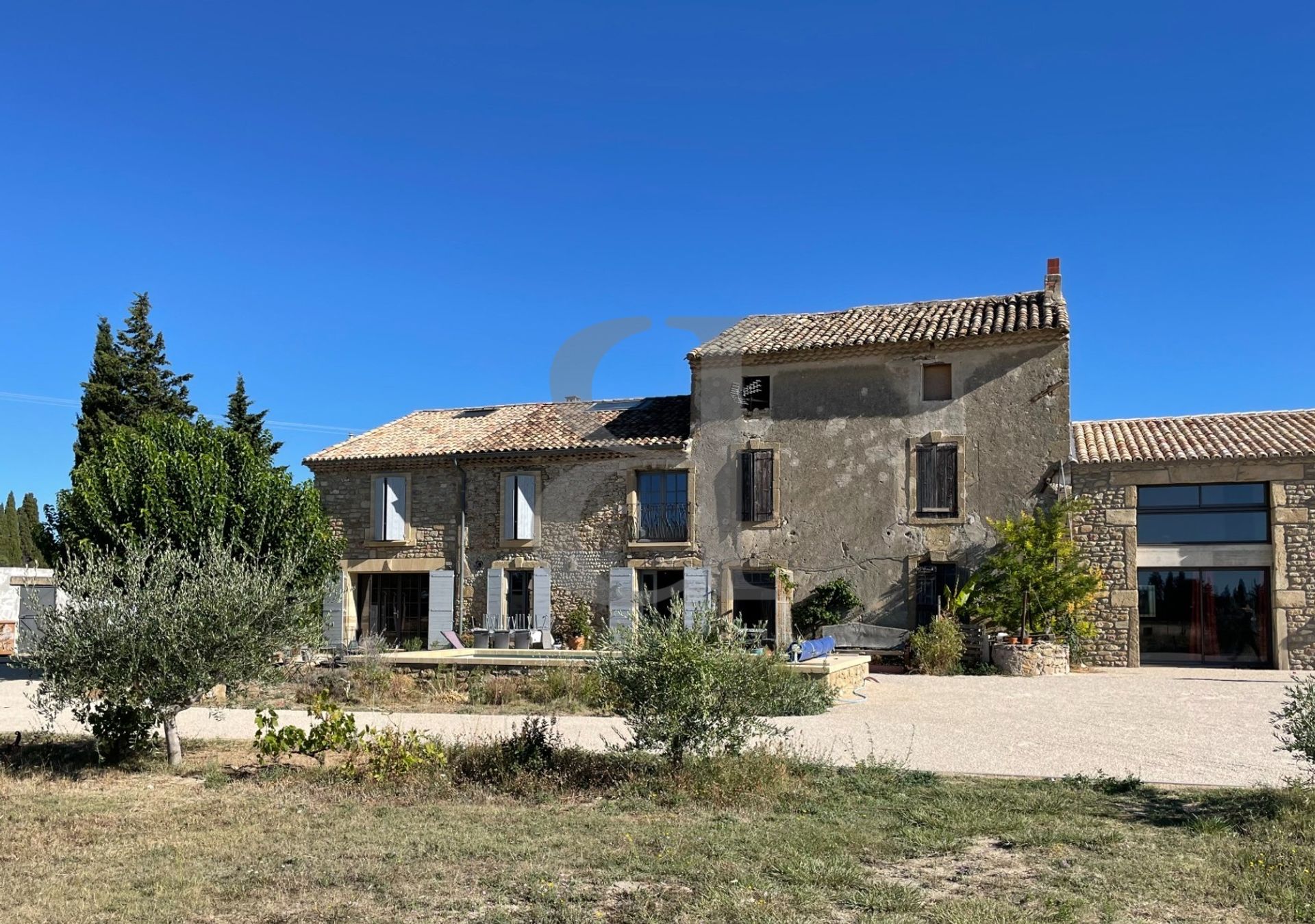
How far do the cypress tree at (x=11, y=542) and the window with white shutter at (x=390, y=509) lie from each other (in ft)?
70.2

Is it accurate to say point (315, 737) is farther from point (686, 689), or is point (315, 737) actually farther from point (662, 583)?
point (662, 583)

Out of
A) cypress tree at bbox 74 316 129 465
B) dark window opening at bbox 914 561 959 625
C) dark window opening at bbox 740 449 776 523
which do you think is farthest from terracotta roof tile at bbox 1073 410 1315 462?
cypress tree at bbox 74 316 129 465

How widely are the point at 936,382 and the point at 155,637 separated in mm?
14430

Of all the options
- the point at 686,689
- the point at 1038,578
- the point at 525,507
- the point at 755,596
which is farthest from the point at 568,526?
the point at 686,689

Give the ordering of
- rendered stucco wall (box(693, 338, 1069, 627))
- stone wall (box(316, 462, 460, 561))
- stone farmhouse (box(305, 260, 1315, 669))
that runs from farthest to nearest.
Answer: stone wall (box(316, 462, 460, 561)) → rendered stucco wall (box(693, 338, 1069, 627)) → stone farmhouse (box(305, 260, 1315, 669))

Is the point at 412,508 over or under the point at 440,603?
over

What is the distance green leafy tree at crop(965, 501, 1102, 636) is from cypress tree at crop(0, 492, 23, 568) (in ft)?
108

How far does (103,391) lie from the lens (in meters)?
24.5

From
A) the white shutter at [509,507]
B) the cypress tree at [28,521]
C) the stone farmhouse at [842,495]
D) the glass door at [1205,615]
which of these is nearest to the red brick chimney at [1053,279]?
the stone farmhouse at [842,495]

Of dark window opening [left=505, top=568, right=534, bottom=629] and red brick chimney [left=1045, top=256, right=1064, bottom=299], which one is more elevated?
red brick chimney [left=1045, top=256, right=1064, bottom=299]

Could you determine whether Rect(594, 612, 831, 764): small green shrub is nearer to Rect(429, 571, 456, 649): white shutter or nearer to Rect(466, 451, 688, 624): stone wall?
Rect(466, 451, 688, 624): stone wall

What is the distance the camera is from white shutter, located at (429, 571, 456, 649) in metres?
20.6

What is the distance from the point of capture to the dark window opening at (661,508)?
1995cm

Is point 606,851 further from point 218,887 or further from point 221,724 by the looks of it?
point 221,724
